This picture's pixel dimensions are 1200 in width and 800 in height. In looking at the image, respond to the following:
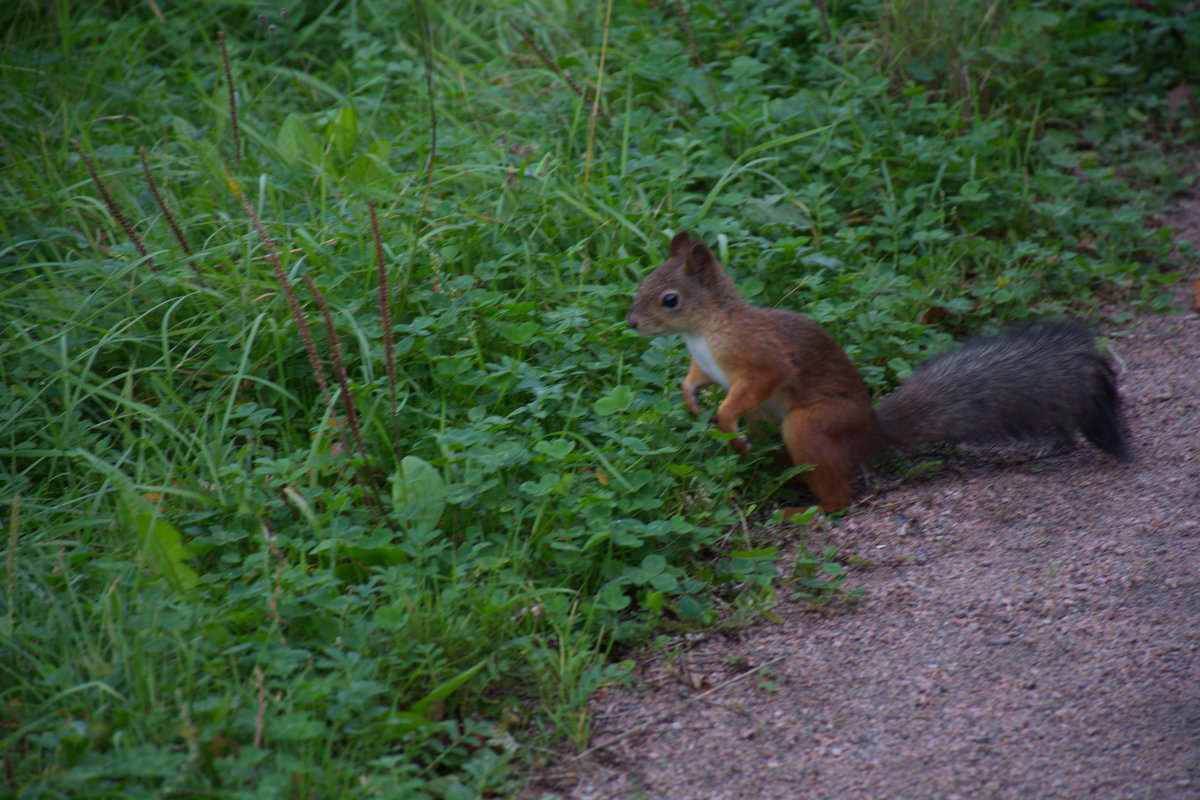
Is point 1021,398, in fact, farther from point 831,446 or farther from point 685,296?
point 685,296

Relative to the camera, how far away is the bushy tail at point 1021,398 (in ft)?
10.2

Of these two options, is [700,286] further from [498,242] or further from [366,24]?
[366,24]

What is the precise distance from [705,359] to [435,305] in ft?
2.89

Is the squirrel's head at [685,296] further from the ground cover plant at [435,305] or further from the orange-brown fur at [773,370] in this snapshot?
the ground cover plant at [435,305]

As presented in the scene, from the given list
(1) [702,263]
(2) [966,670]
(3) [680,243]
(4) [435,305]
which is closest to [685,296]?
(1) [702,263]

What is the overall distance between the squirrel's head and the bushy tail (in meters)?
0.61

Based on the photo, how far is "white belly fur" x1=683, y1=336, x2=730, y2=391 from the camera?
129 inches

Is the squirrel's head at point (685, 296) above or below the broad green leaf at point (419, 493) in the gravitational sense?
above

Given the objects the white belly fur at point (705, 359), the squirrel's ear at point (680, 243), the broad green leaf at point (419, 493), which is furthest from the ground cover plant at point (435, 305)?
the squirrel's ear at point (680, 243)

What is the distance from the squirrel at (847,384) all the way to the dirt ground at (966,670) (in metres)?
0.16

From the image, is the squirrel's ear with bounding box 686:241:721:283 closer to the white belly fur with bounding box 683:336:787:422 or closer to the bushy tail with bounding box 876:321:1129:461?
the white belly fur with bounding box 683:336:787:422

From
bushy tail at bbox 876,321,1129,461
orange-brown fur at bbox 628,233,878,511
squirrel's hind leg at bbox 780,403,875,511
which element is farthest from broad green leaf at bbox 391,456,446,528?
Answer: bushy tail at bbox 876,321,1129,461

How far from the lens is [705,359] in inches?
131

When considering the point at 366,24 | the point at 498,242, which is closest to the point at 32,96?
the point at 366,24
